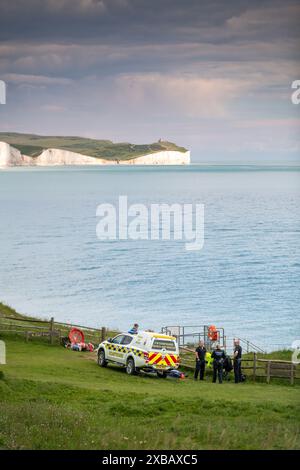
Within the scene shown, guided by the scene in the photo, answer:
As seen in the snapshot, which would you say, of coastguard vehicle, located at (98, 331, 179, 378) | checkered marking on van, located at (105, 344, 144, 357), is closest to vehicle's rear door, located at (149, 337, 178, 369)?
coastguard vehicle, located at (98, 331, 179, 378)

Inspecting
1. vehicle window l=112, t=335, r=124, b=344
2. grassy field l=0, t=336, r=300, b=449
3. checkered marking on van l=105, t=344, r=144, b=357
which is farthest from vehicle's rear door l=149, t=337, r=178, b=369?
vehicle window l=112, t=335, r=124, b=344

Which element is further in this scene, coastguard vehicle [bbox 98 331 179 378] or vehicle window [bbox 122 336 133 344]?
vehicle window [bbox 122 336 133 344]

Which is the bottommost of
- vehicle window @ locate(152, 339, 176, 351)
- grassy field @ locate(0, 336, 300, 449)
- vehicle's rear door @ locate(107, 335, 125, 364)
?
grassy field @ locate(0, 336, 300, 449)

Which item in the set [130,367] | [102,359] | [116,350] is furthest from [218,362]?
[102,359]

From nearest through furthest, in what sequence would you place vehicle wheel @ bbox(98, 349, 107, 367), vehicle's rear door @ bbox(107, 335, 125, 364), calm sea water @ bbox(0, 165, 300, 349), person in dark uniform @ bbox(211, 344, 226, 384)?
person in dark uniform @ bbox(211, 344, 226, 384), vehicle's rear door @ bbox(107, 335, 125, 364), vehicle wheel @ bbox(98, 349, 107, 367), calm sea water @ bbox(0, 165, 300, 349)

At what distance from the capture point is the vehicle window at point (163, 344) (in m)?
A: 34.0

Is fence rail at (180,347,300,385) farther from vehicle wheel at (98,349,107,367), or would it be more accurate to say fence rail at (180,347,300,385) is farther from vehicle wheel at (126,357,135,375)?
vehicle wheel at (98,349,107,367)

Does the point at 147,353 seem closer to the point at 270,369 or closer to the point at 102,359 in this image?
the point at 102,359

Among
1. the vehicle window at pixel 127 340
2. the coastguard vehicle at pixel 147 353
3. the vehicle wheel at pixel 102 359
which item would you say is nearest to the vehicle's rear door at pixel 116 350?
the coastguard vehicle at pixel 147 353

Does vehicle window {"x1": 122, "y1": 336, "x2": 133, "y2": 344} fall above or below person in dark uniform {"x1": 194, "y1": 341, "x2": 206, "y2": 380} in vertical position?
above

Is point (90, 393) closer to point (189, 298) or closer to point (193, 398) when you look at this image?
point (193, 398)

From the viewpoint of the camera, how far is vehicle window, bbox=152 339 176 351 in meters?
34.0

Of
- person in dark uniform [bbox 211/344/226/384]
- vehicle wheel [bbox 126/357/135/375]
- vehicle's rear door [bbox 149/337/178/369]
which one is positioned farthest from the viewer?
vehicle wheel [bbox 126/357/135/375]
